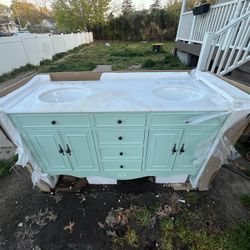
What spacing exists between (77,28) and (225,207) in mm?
19601

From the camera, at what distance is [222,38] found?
254 cm

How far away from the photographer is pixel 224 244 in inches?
53.6

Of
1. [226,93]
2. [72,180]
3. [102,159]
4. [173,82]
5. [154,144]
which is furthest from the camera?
[72,180]

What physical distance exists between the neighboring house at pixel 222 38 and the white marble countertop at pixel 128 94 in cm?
101

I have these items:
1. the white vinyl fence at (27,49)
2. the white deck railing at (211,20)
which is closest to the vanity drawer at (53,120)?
the white deck railing at (211,20)

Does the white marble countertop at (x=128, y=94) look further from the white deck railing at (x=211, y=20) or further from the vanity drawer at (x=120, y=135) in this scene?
the white deck railing at (x=211, y=20)

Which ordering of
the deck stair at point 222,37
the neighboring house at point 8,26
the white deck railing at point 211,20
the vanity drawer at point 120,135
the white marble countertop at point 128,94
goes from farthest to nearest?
the neighboring house at point 8,26
the white deck railing at point 211,20
the deck stair at point 222,37
the vanity drawer at point 120,135
the white marble countertop at point 128,94

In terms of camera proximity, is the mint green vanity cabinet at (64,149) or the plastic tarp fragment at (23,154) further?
the mint green vanity cabinet at (64,149)

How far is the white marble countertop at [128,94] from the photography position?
47.1 inches

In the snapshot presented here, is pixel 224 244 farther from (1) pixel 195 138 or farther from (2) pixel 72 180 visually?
(2) pixel 72 180

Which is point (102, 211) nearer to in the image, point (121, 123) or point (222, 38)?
point (121, 123)

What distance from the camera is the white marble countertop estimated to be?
1.20 metres

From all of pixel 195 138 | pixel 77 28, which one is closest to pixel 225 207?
pixel 195 138

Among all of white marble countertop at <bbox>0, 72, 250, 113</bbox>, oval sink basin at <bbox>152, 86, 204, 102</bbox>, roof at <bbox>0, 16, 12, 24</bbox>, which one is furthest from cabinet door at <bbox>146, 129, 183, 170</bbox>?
roof at <bbox>0, 16, 12, 24</bbox>
